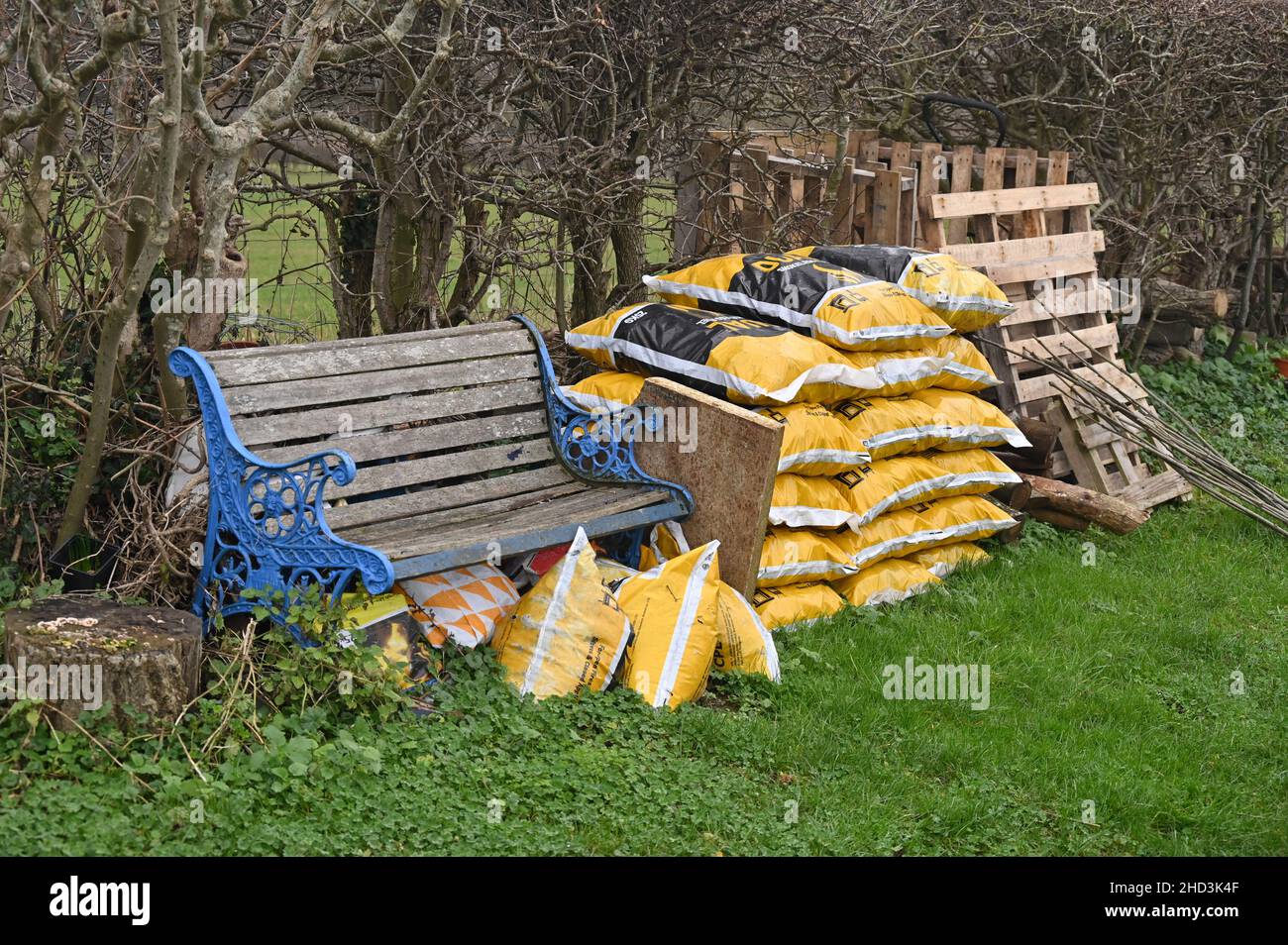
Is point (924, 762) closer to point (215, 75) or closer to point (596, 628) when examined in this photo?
point (596, 628)

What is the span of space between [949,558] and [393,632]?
2.64 meters

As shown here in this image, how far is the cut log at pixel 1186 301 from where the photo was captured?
8.55 meters

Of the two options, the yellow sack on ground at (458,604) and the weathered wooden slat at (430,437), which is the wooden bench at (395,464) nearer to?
the weathered wooden slat at (430,437)

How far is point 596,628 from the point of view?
169 inches

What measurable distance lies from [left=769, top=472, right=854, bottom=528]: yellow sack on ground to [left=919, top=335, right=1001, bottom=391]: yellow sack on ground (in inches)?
33.0

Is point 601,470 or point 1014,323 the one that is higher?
point 1014,323

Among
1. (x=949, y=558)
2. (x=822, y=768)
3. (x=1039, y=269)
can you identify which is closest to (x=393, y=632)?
(x=822, y=768)

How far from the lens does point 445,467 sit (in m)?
4.66

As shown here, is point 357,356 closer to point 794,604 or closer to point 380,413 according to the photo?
point 380,413

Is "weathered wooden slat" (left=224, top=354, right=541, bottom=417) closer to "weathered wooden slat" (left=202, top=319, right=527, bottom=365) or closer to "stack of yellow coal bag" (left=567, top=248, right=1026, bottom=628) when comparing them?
"weathered wooden slat" (left=202, top=319, right=527, bottom=365)

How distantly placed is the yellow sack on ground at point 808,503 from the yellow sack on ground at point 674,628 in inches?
19.7

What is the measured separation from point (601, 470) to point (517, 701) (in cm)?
121

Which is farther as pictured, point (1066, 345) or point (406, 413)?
point (1066, 345)
